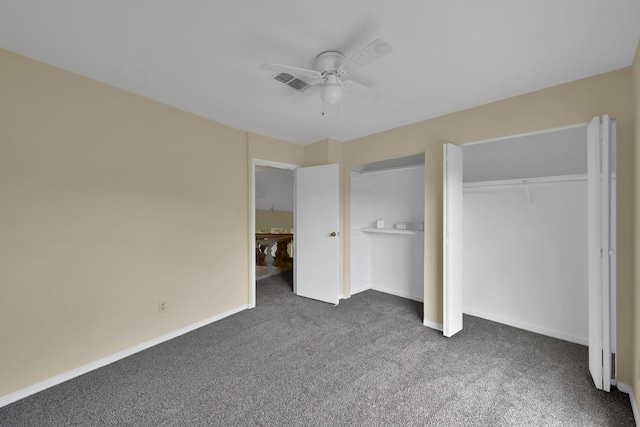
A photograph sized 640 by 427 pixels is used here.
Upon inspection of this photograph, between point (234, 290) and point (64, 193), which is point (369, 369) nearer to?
point (234, 290)

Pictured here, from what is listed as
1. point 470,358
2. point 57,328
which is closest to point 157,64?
point 57,328

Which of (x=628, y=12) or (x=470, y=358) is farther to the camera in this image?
(x=470, y=358)

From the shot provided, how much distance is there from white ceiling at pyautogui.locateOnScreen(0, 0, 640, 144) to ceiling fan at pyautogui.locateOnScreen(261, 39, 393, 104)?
8 centimetres

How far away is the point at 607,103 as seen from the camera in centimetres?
201

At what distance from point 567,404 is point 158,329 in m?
3.25

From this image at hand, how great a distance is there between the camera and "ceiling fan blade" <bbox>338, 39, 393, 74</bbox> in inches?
56.1

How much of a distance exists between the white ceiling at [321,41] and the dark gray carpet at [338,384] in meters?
2.29

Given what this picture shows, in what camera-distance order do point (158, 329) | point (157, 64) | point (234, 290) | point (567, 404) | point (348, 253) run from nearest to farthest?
1. point (567, 404)
2. point (157, 64)
3. point (158, 329)
4. point (234, 290)
5. point (348, 253)

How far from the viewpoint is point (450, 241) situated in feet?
8.72

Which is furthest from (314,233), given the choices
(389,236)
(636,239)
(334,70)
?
(636,239)

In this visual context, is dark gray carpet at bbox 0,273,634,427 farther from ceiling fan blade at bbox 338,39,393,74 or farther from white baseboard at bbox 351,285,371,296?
ceiling fan blade at bbox 338,39,393,74

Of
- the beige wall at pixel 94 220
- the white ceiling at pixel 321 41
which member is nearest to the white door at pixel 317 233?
the beige wall at pixel 94 220

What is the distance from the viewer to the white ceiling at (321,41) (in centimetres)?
142

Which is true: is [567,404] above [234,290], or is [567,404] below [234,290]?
below
